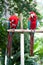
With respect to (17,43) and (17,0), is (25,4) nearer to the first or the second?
(17,0)

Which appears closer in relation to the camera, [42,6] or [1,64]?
[1,64]

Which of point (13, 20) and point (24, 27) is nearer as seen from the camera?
point (13, 20)

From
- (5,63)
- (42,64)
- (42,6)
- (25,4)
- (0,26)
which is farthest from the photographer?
(42,6)

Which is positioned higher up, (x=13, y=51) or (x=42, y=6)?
(x=42, y=6)

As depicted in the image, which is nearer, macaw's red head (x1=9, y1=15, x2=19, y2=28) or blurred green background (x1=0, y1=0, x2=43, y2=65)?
macaw's red head (x1=9, y1=15, x2=19, y2=28)

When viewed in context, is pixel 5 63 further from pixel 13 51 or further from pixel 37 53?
pixel 37 53

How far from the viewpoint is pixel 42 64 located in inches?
117

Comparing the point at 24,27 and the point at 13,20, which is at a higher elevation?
the point at 24,27

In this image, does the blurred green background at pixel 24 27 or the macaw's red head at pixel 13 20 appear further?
the blurred green background at pixel 24 27

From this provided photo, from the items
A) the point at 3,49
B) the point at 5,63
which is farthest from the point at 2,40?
the point at 5,63

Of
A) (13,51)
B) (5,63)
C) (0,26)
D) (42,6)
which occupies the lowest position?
(5,63)

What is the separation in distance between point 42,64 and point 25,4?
120cm

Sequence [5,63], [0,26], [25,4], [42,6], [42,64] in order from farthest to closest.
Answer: [42,6] < [42,64] < [5,63] < [0,26] < [25,4]

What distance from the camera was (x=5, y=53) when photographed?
100.0 inches
